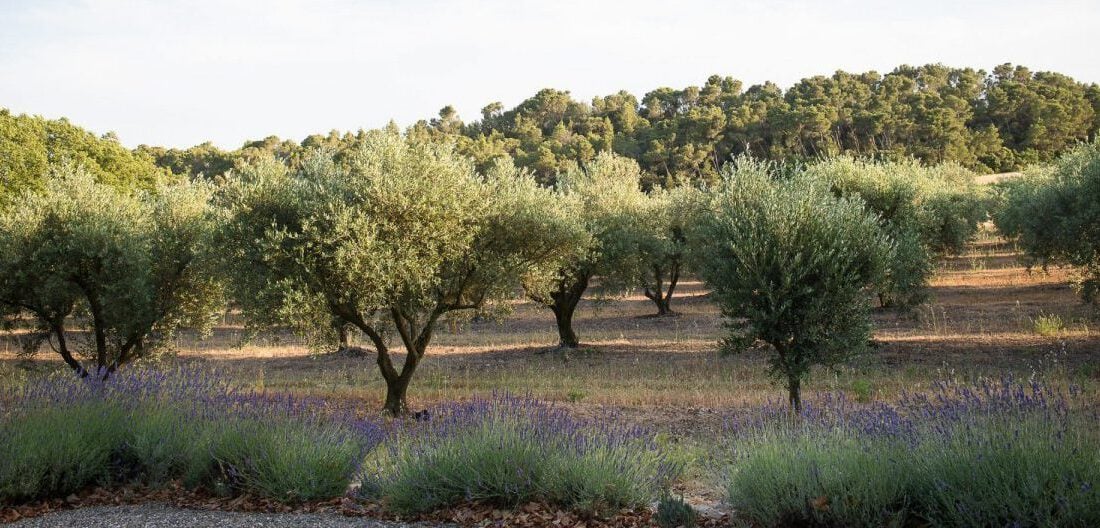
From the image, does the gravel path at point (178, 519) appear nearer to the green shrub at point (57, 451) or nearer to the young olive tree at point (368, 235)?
the green shrub at point (57, 451)

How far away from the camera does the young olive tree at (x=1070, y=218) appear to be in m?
25.6

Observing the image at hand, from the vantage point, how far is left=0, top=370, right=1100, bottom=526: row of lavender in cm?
638

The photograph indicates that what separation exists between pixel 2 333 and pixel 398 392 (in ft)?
117

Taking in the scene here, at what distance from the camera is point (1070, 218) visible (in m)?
26.1

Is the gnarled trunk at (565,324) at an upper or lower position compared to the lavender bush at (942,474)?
lower

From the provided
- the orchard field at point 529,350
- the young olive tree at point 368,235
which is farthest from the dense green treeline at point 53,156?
the young olive tree at point 368,235

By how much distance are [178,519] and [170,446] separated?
5.48 ft

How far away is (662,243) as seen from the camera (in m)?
37.1

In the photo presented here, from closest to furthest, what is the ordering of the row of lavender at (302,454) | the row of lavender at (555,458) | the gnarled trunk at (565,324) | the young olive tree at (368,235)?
the row of lavender at (555,458), the row of lavender at (302,454), the young olive tree at (368,235), the gnarled trunk at (565,324)

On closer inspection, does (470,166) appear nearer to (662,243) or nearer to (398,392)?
(398,392)

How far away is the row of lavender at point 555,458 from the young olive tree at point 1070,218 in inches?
820

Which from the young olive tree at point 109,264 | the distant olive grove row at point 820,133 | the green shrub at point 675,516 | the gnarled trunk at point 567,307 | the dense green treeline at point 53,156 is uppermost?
the distant olive grove row at point 820,133

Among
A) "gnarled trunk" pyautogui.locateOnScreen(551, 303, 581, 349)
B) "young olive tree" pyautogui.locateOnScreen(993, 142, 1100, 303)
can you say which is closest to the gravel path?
"young olive tree" pyautogui.locateOnScreen(993, 142, 1100, 303)

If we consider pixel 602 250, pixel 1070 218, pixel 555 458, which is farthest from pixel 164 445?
pixel 1070 218
